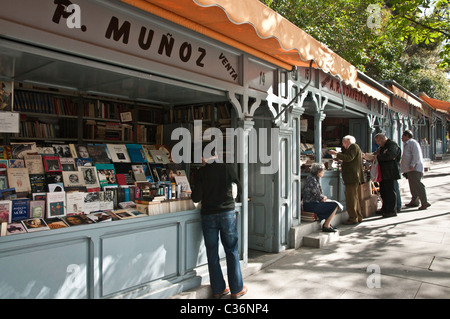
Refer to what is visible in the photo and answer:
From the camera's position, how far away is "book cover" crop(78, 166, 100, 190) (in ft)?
13.8

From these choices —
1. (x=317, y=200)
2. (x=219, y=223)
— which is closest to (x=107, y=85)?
(x=219, y=223)

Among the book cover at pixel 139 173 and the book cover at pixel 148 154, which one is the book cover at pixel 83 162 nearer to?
the book cover at pixel 139 173

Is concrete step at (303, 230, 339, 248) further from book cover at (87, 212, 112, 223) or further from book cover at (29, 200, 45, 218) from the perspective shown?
book cover at (29, 200, 45, 218)

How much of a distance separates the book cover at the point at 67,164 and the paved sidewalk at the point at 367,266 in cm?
255

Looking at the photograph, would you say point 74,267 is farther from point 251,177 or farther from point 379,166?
point 379,166

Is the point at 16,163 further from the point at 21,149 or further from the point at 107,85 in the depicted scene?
the point at 107,85

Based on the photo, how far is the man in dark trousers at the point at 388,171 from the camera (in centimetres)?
784

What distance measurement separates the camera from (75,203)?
12.2 ft

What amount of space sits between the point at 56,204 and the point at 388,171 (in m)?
6.90

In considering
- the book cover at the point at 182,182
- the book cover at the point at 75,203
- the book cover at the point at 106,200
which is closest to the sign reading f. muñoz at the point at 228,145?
the book cover at the point at 182,182

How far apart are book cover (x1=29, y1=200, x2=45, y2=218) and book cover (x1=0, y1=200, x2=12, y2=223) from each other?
216mm

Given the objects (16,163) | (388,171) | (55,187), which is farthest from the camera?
(388,171)

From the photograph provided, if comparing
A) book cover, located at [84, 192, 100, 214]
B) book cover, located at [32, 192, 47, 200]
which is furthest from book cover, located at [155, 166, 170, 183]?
book cover, located at [32, 192, 47, 200]
